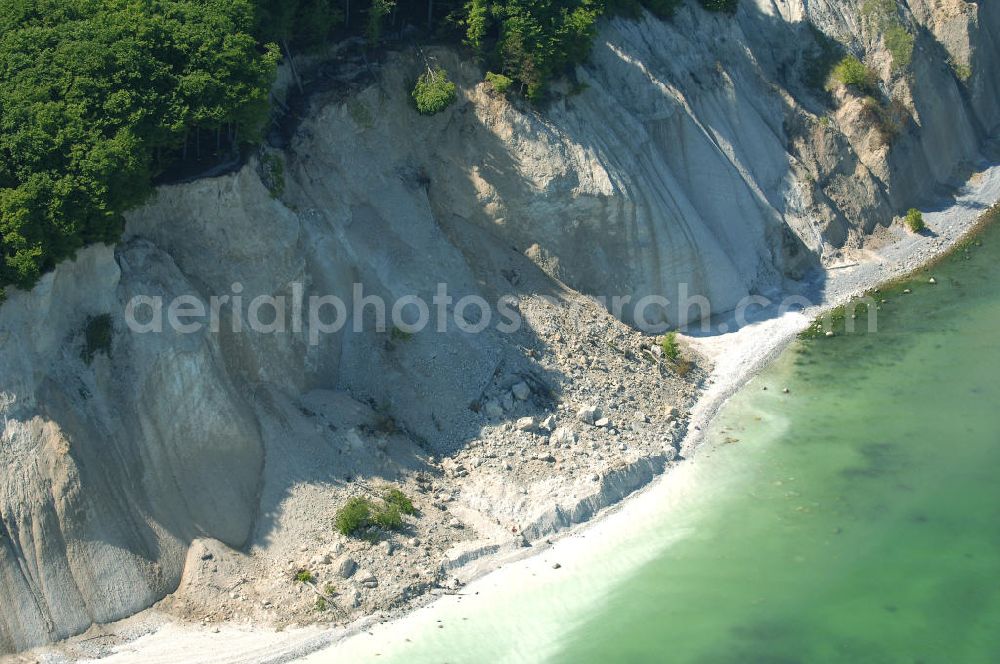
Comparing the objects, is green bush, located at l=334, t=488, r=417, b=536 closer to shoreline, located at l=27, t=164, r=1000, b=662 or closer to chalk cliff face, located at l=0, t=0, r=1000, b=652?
shoreline, located at l=27, t=164, r=1000, b=662

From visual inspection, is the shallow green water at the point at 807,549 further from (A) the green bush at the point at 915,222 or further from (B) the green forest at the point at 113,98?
(B) the green forest at the point at 113,98

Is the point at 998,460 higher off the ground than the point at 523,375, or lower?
lower

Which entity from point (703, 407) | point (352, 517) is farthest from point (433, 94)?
point (352, 517)

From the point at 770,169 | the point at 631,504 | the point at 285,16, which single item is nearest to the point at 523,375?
the point at 631,504

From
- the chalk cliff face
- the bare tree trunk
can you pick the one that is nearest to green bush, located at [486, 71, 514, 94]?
the chalk cliff face

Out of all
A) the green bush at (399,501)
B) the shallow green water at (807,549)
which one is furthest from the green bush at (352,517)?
the shallow green water at (807,549)

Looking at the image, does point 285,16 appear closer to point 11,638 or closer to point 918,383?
point 11,638

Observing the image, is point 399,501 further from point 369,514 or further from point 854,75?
point 854,75
